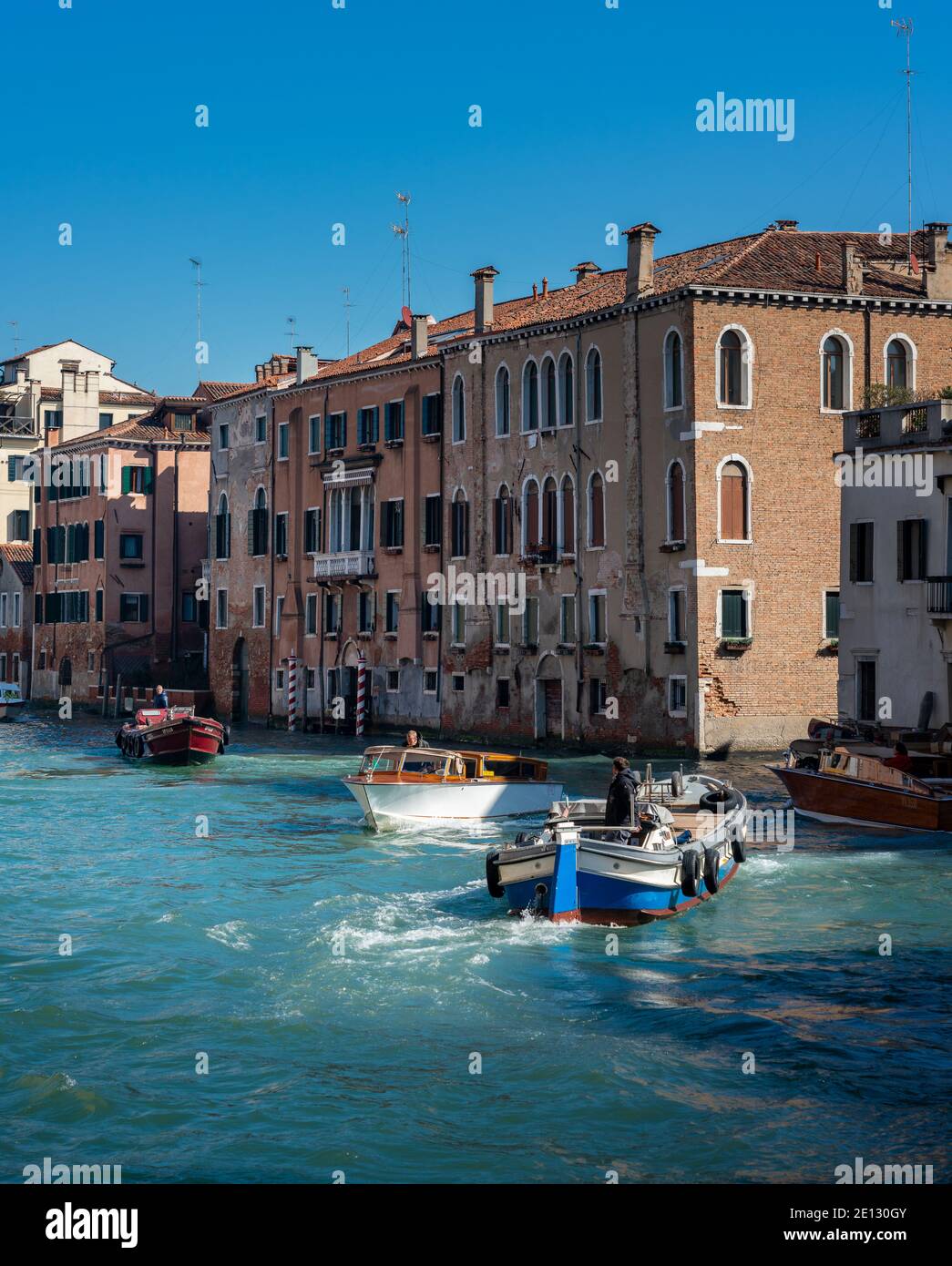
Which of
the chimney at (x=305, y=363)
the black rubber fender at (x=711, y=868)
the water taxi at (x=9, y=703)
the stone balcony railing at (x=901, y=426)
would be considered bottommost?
the black rubber fender at (x=711, y=868)

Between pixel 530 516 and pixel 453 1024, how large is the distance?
25796 mm

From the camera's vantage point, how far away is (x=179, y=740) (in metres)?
34.3

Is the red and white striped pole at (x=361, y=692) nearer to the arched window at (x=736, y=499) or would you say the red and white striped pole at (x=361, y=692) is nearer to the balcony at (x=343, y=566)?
the balcony at (x=343, y=566)

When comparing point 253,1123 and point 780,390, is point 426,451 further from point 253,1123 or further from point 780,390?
point 253,1123

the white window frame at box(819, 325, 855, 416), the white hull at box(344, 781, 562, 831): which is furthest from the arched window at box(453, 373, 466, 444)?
the white hull at box(344, 781, 562, 831)

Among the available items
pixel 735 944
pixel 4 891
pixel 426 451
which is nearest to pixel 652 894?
pixel 735 944

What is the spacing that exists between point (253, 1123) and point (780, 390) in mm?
24768

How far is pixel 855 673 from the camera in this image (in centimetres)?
2794

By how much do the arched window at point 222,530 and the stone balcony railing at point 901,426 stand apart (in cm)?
2638

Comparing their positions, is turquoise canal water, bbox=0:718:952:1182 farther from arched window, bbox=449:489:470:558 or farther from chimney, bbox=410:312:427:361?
chimney, bbox=410:312:427:361

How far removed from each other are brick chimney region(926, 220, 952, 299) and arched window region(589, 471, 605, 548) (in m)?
7.49

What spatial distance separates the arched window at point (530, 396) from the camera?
3709cm

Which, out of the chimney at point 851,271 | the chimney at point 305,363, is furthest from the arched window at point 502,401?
the chimney at point 305,363

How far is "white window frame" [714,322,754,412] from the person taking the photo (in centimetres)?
3212
